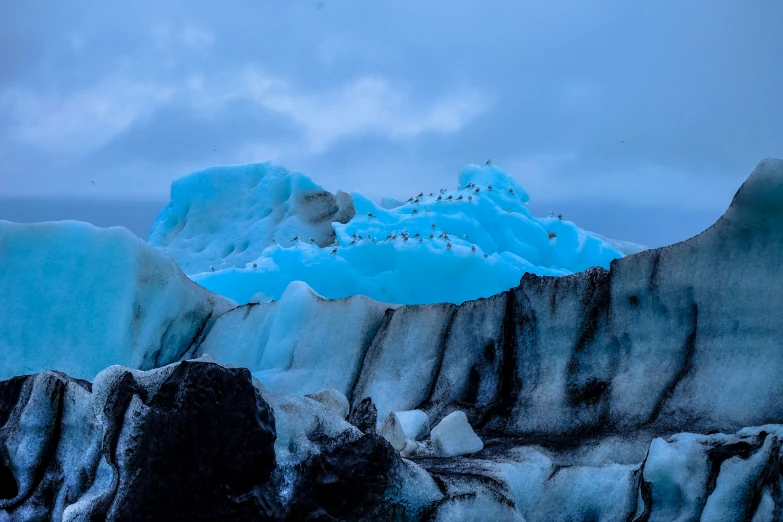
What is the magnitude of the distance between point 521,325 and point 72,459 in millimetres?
2742

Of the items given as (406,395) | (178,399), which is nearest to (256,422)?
(178,399)

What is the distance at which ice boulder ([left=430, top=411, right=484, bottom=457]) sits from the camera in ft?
14.8

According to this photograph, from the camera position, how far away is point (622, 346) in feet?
16.4

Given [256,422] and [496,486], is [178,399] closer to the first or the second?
[256,422]

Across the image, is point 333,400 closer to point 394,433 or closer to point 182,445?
point 394,433

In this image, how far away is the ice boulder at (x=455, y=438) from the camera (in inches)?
177

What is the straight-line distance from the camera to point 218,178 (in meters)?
13.6

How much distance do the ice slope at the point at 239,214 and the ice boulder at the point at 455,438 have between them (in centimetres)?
793

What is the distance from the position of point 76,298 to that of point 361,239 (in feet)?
13.1

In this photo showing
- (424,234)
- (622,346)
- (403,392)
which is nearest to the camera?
(622,346)

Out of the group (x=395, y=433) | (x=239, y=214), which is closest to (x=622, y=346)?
(x=395, y=433)

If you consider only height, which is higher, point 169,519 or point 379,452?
point 379,452

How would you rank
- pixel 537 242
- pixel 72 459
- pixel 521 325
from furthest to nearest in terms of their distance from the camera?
pixel 537 242, pixel 521 325, pixel 72 459

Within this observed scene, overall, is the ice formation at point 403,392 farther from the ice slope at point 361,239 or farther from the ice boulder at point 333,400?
the ice slope at point 361,239
